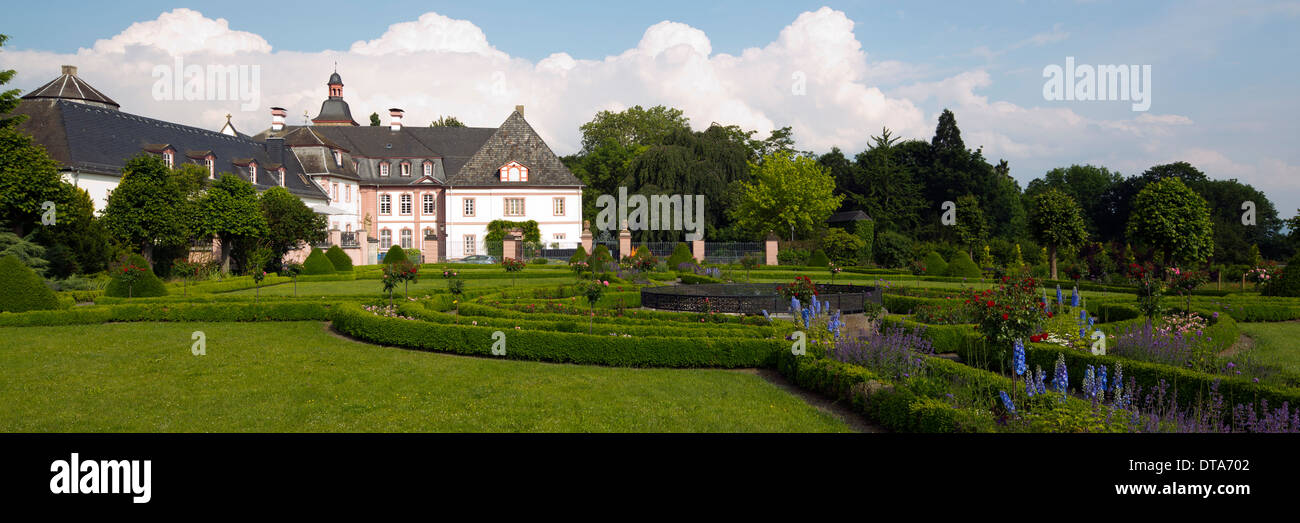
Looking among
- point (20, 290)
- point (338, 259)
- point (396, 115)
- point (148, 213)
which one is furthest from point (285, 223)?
point (396, 115)

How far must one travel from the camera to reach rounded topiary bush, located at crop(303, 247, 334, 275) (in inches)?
1155

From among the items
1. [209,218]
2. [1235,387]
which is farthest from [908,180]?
[1235,387]

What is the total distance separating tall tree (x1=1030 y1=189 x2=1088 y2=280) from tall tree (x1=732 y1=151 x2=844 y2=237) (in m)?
14.6

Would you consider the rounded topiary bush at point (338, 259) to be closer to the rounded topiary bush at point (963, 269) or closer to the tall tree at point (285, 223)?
the tall tree at point (285, 223)

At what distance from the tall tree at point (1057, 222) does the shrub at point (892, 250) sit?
599 centimetres

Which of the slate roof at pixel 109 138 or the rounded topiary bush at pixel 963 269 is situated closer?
Result: the rounded topiary bush at pixel 963 269

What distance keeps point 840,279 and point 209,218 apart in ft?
83.3

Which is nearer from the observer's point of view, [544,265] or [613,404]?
[613,404]

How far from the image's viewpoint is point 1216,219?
43781 millimetres

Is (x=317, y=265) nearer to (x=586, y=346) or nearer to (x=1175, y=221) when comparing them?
(x=586, y=346)

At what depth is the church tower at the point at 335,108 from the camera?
214 ft

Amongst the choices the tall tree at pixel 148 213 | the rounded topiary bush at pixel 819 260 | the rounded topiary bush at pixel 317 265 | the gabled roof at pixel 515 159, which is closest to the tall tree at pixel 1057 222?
the rounded topiary bush at pixel 819 260
